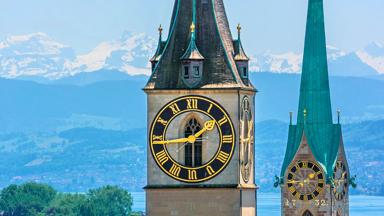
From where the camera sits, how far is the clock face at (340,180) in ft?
334

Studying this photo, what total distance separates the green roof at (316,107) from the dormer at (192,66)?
48612 mm

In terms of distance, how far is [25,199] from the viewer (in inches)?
6998

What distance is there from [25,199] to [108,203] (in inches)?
273

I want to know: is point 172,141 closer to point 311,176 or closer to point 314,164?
point 314,164

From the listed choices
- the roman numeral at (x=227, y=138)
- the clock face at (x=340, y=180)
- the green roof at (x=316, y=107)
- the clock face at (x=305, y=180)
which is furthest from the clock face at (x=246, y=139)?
the clock face at (x=340, y=180)

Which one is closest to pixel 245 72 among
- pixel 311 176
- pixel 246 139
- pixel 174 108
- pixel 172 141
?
pixel 246 139

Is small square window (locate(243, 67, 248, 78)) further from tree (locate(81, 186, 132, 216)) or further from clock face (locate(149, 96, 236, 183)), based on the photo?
tree (locate(81, 186, 132, 216))

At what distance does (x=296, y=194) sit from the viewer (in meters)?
101

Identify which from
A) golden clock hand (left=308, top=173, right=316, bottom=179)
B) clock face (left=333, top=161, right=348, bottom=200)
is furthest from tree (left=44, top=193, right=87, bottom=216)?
golden clock hand (left=308, top=173, right=316, bottom=179)

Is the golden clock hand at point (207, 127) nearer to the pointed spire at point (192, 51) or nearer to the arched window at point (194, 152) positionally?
the arched window at point (194, 152)

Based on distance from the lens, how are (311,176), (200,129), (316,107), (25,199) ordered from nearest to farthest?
1. (200,129)
2. (311,176)
3. (316,107)
4. (25,199)

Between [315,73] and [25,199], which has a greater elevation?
[25,199]

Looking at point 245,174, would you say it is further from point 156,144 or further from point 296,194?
point 296,194

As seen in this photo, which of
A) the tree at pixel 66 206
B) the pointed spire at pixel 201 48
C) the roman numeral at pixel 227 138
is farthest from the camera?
the tree at pixel 66 206
